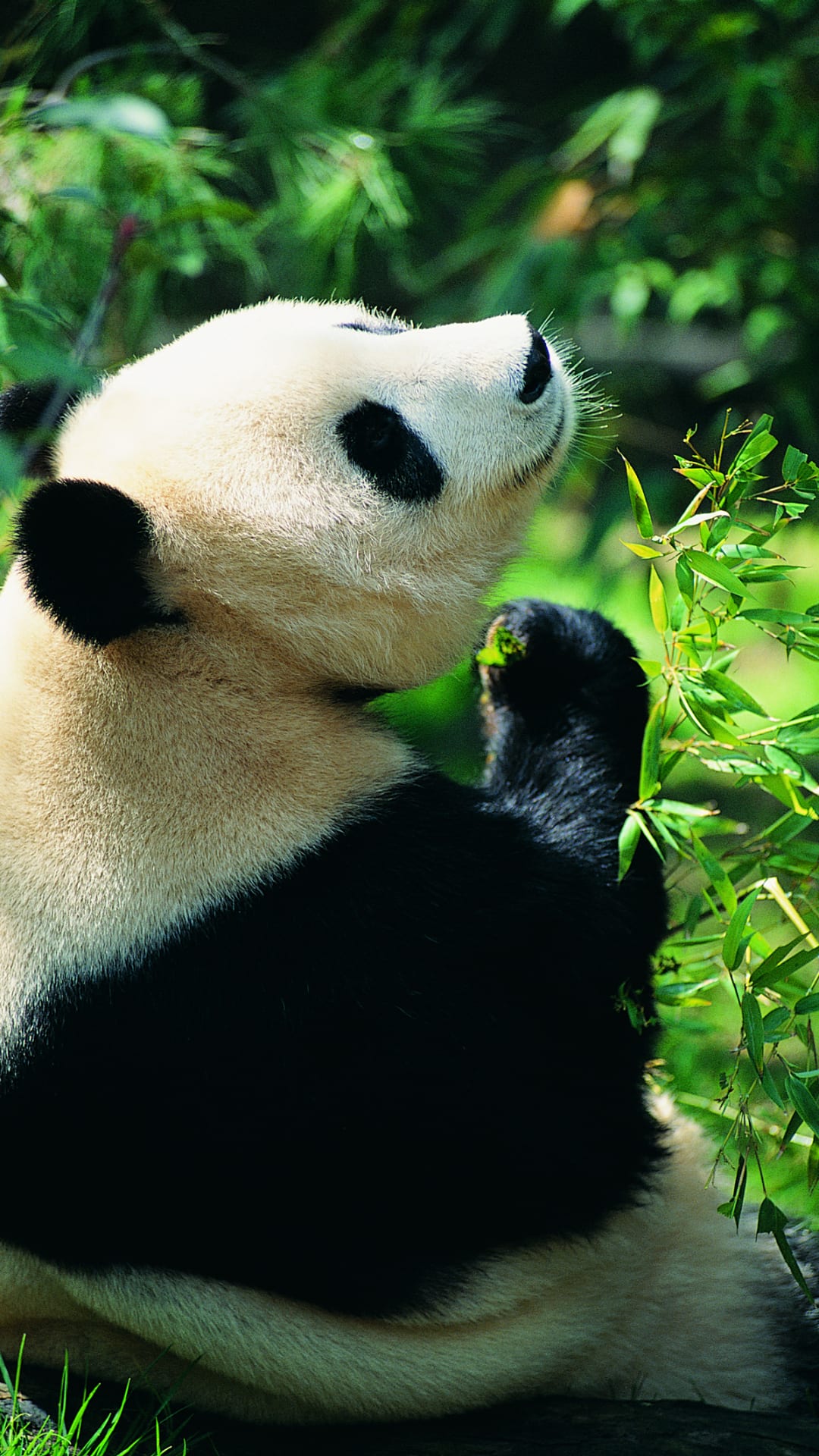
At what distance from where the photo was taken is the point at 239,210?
2717 millimetres

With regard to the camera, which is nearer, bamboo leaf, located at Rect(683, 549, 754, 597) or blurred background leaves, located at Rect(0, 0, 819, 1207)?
bamboo leaf, located at Rect(683, 549, 754, 597)

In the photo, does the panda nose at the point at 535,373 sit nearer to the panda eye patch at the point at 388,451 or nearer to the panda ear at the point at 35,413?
the panda eye patch at the point at 388,451

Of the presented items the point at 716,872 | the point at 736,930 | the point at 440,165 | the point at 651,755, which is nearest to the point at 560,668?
the point at 651,755

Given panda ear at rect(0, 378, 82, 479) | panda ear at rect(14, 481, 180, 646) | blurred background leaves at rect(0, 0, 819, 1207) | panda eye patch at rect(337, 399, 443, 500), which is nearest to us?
panda ear at rect(14, 481, 180, 646)

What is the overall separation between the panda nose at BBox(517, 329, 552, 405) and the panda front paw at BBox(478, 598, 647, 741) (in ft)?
1.60

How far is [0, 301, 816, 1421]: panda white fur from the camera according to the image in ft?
5.71

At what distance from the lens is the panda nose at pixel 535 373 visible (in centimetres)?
196

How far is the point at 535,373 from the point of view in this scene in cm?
198

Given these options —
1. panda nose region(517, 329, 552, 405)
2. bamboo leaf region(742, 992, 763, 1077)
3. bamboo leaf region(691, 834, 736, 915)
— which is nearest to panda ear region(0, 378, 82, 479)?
panda nose region(517, 329, 552, 405)

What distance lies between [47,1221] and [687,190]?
469 centimetres

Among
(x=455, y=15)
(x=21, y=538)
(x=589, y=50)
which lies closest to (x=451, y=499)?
(x=21, y=538)

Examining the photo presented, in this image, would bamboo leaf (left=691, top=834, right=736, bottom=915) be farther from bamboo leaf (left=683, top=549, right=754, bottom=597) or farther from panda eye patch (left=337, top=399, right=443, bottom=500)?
panda eye patch (left=337, top=399, right=443, bottom=500)

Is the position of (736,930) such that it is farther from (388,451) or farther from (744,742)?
(388,451)

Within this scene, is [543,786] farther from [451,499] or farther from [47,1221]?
[47,1221]
